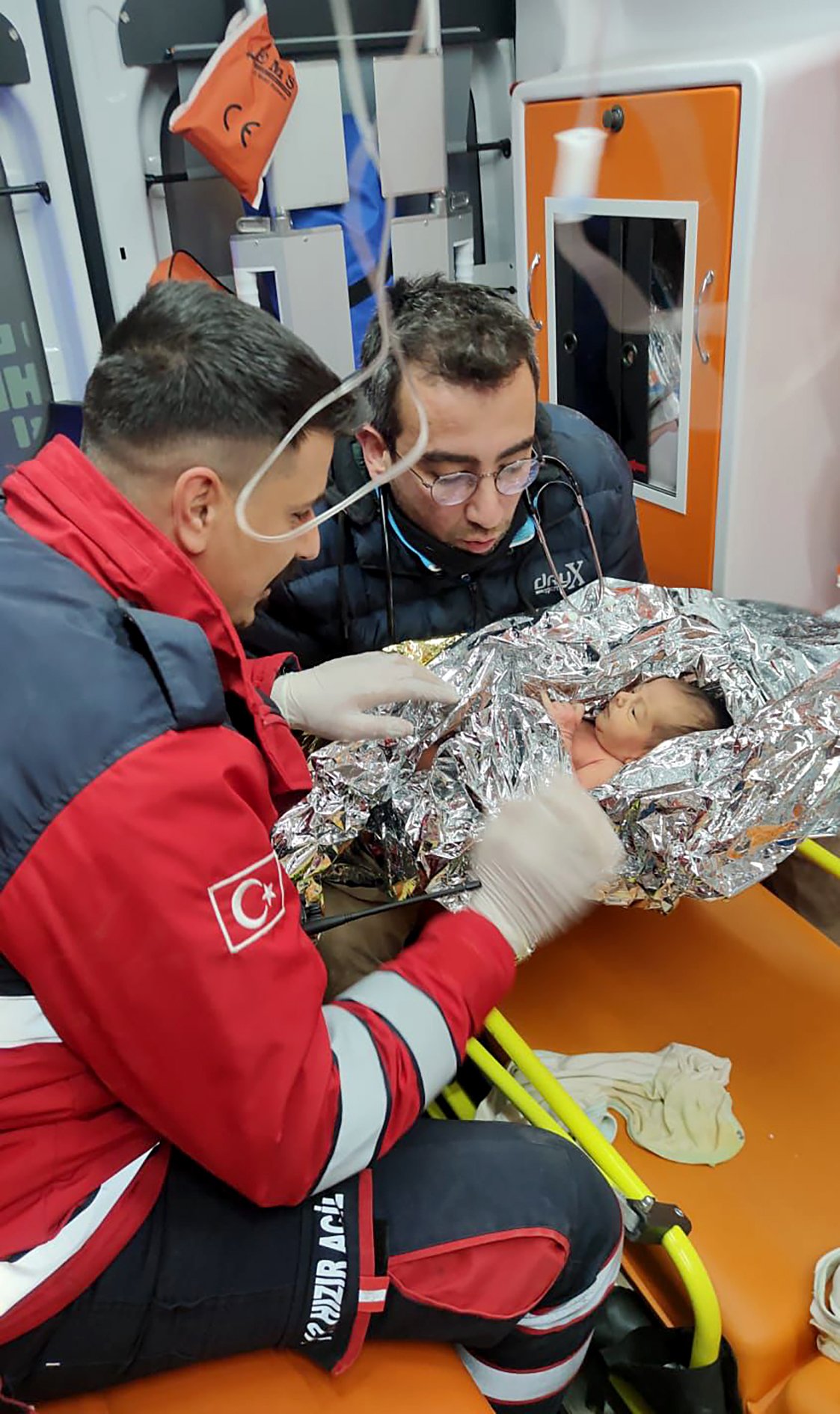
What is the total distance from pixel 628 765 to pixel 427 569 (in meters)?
0.54

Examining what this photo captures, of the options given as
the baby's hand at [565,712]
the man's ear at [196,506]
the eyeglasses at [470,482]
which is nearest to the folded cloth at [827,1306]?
the baby's hand at [565,712]

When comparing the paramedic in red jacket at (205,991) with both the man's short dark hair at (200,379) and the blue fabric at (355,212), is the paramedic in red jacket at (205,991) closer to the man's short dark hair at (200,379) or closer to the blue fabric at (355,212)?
the man's short dark hair at (200,379)

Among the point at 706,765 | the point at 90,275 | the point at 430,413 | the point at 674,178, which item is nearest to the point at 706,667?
the point at 706,765

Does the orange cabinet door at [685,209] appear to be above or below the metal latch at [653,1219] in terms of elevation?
above

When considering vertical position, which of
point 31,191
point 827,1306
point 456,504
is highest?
point 31,191

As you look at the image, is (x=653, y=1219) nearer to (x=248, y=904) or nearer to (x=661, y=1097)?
(x=661, y=1097)

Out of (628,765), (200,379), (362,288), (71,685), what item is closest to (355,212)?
(362,288)

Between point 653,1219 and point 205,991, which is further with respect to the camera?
point 653,1219

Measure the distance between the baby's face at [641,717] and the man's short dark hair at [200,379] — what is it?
2.74ft

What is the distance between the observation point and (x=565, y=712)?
177 cm

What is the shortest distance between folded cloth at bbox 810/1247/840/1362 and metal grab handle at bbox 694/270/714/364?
204 cm

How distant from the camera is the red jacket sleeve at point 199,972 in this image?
81cm

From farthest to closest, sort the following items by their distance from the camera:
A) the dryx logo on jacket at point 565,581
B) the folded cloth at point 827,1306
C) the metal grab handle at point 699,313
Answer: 1. the metal grab handle at point 699,313
2. the dryx logo on jacket at point 565,581
3. the folded cloth at point 827,1306

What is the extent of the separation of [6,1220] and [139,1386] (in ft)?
0.95
